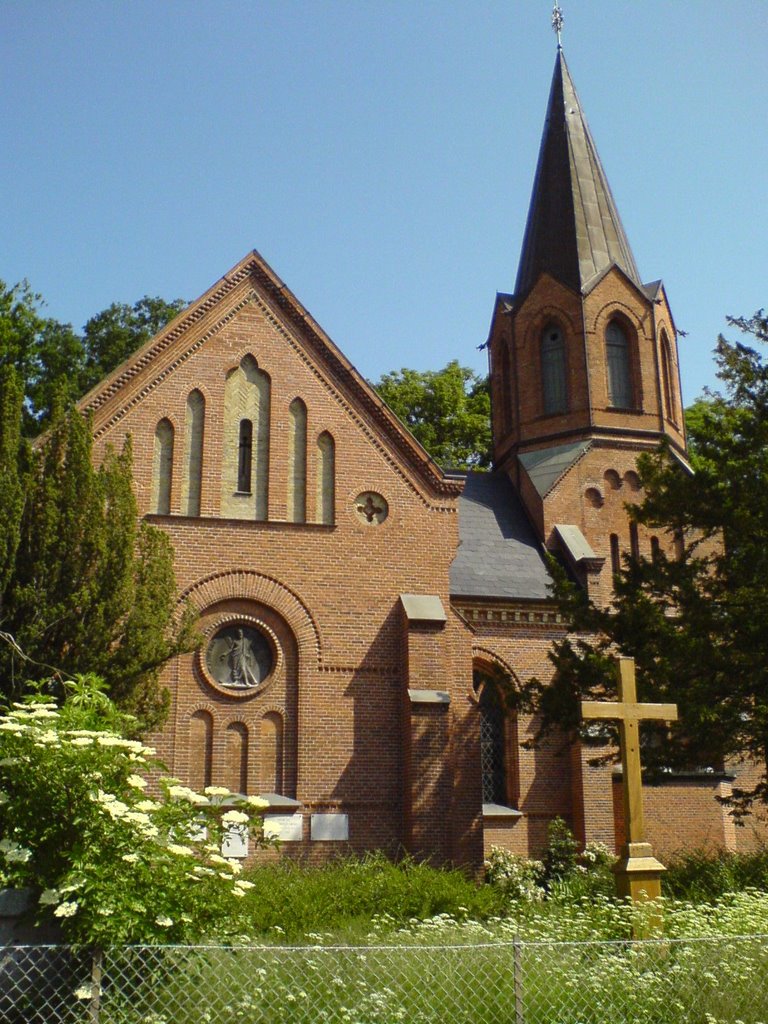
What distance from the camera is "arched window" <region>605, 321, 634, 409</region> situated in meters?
26.3

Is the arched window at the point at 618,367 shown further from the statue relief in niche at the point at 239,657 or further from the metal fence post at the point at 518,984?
the metal fence post at the point at 518,984

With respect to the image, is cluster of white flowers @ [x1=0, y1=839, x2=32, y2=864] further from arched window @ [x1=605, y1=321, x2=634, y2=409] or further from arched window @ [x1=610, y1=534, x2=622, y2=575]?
arched window @ [x1=605, y1=321, x2=634, y2=409]

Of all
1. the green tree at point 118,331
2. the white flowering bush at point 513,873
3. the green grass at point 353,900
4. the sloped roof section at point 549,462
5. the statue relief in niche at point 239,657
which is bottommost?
the white flowering bush at point 513,873

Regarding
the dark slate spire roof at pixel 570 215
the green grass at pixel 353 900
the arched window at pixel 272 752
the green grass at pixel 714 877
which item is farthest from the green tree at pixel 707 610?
the dark slate spire roof at pixel 570 215

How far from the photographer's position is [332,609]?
18047mm

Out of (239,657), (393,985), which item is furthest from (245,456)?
(393,985)

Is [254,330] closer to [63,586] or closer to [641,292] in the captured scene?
[63,586]

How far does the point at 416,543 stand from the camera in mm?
18875

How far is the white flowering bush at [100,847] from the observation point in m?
7.10

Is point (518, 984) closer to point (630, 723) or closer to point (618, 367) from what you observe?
point (630, 723)

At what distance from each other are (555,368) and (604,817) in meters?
11.4

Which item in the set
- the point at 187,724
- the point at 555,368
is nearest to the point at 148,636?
the point at 187,724

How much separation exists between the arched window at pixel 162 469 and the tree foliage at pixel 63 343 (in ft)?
24.4

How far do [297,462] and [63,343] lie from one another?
17.6 meters
